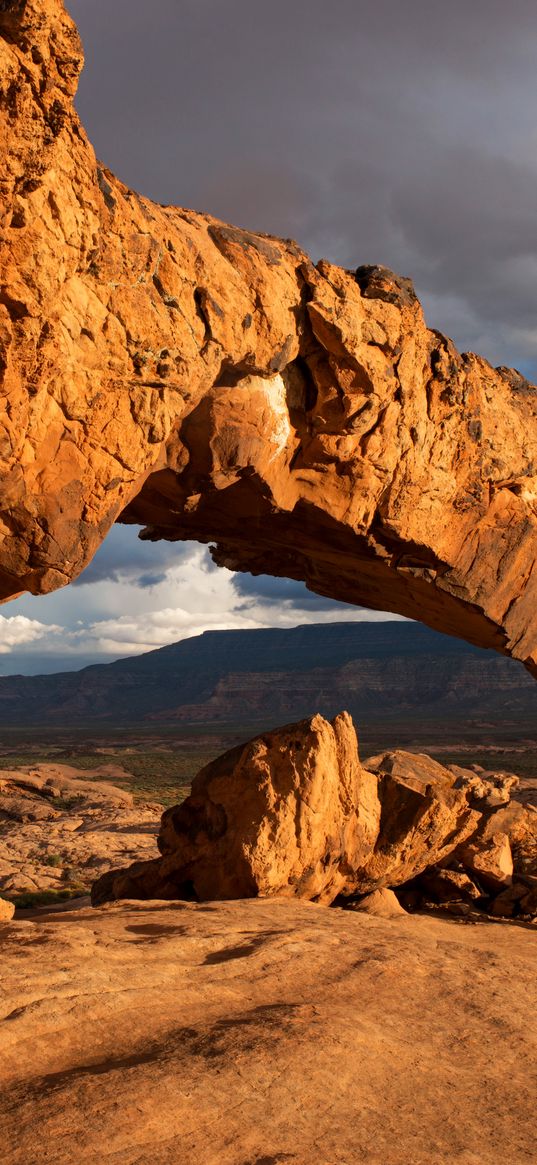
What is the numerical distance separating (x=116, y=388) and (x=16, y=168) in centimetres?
313

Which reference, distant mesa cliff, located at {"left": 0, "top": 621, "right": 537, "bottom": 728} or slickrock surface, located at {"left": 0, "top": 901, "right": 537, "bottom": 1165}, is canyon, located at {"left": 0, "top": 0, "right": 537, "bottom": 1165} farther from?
distant mesa cliff, located at {"left": 0, "top": 621, "right": 537, "bottom": 728}

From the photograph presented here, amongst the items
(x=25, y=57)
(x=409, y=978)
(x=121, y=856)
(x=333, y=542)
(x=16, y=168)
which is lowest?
(x=121, y=856)

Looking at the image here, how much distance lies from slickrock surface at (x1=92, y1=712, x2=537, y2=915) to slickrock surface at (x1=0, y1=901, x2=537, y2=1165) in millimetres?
2474

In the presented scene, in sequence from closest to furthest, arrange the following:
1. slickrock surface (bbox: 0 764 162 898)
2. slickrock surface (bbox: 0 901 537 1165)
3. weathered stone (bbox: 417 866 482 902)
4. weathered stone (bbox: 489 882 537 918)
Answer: slickrock surface (bbox: 0 901 537 1165) < weathered stone (bbox: 489 882 537 918) < weathered stone (bbox: 417 866 482 902) < slickrock surface (bbox: 0 764 162 898)

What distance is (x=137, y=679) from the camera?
178m

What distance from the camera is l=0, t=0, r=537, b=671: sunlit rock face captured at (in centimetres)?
882

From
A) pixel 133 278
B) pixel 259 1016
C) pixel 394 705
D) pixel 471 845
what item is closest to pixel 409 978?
pixel 259 1016

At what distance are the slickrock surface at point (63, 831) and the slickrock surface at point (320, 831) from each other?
242 inches

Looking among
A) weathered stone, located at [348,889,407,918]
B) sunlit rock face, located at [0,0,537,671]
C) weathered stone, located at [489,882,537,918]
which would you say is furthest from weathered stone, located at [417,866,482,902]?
sunlit rock face, located at [0,0,537,671]

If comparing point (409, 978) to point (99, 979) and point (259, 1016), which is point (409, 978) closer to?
point (259, 1016)

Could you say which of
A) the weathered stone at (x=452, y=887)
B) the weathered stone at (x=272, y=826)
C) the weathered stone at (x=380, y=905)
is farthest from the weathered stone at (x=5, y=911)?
the weathered stone at (x=452, y=887)

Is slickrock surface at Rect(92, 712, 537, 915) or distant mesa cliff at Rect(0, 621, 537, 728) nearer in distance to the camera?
slickrock surface at Rect(92, 712, 537, 915)

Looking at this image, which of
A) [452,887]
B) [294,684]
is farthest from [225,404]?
[294,684]

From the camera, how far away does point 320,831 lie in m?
12.9
